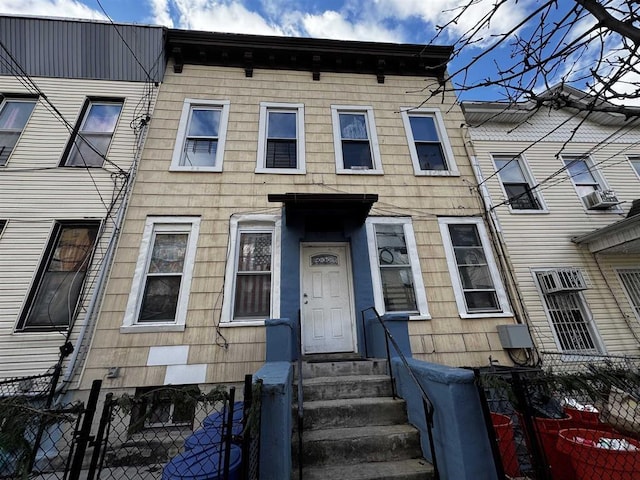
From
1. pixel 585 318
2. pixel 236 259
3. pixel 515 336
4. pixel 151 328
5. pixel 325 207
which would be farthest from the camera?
pixel 585 318

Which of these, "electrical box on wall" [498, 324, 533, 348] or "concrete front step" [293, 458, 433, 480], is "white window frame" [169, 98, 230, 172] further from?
A: "electrical box on wall" [498, 324, 533, 348]

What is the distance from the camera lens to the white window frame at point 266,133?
6086 millimetres

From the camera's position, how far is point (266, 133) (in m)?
6.50

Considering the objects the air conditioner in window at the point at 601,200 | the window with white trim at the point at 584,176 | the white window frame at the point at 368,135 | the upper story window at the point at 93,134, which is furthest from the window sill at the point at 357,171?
the air conditioner in window at the point at 601,200

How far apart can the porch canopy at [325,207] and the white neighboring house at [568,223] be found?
305cm

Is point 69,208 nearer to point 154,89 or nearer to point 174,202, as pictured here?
point 174,202

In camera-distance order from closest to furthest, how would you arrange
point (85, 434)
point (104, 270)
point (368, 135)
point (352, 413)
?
1. point (85, 434)
2. point (352, 413)
3. point (104, 270)
4. point (368, 135)

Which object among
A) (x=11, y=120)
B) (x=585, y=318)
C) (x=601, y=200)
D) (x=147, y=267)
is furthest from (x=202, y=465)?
(x=601, y=200)

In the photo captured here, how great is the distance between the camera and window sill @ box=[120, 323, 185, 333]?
4.61 meters

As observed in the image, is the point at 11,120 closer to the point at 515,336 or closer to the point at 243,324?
the point at 243,324

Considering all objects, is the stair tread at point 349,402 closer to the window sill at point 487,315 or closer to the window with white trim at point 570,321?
the window sill at point 487,315

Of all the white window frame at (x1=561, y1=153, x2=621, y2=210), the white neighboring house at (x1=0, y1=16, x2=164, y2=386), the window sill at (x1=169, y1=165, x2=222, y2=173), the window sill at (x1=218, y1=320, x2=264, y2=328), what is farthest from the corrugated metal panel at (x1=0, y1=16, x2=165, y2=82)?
the white window frame at (x1=561, y1=153, x2=621, y2=210)

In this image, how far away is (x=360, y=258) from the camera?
5434mm

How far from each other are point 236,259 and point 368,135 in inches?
171
